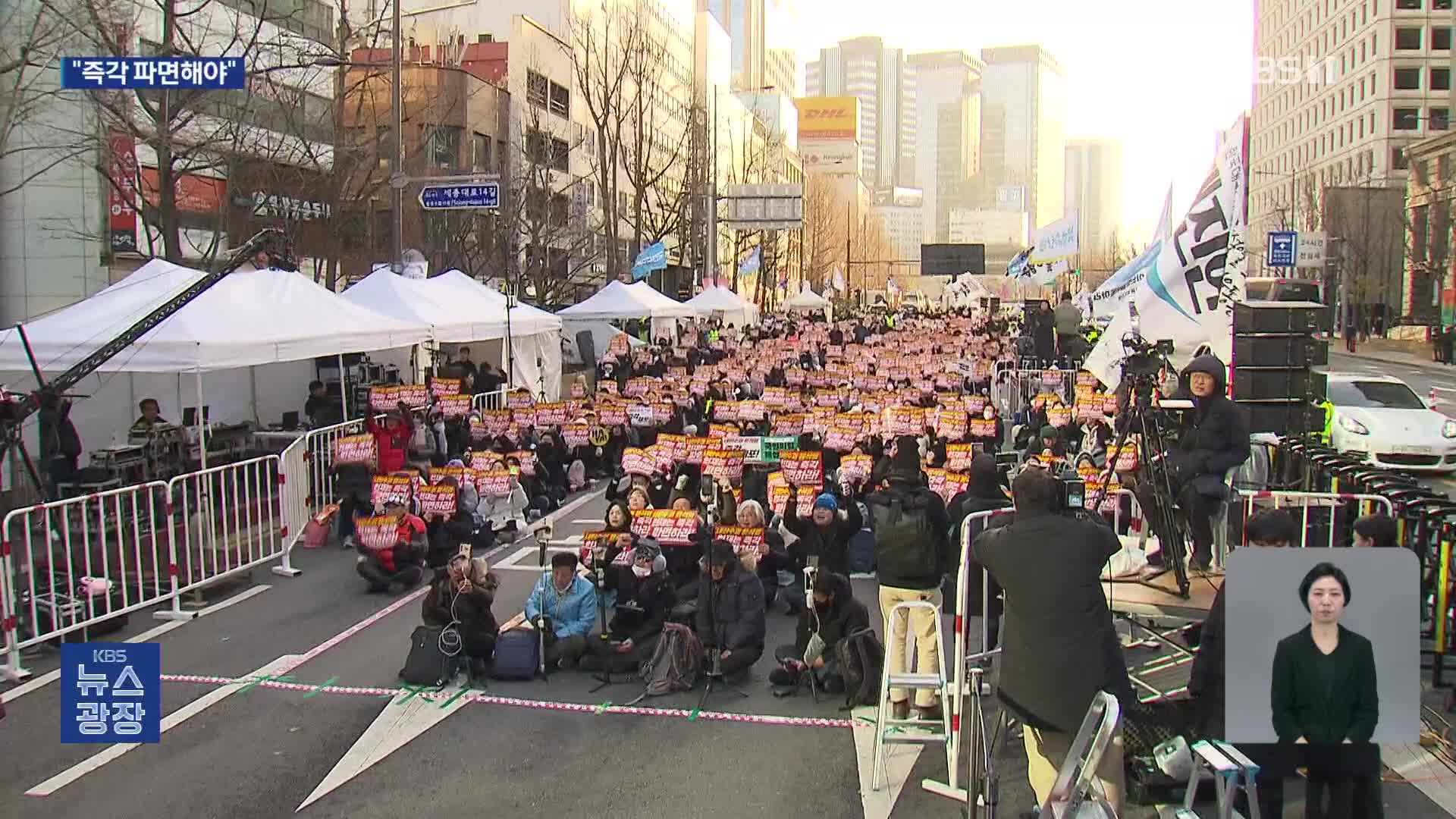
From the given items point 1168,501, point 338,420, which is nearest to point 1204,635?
point 1168,501

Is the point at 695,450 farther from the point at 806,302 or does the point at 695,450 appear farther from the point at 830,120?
the point at 830,120

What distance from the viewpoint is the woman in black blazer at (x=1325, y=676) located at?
462 cm

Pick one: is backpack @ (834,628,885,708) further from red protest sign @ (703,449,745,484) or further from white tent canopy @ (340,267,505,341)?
white tent canopy @ (340,267,505,341)

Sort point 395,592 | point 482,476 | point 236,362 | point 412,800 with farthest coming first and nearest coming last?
point 482,476 → point 236,362 → point 395,592 → point 412,800

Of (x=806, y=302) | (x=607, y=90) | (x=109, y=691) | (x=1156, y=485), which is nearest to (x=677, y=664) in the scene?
(x=109, y=691)

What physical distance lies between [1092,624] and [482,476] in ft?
33.3

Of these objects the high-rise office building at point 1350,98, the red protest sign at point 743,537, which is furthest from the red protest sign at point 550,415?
the high-rise office building at point 1350,98

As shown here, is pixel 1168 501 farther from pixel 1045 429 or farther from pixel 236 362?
pixel 236 362

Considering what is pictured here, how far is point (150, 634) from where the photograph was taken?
10.2 m

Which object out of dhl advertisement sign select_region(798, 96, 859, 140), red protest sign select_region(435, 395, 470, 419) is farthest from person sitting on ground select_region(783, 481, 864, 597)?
dhl advertisement sign select_region(798, 96, 859, 140)

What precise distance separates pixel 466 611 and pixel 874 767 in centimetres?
338

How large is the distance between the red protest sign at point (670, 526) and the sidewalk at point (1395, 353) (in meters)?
41.0

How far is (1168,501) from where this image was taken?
8984 millimetres

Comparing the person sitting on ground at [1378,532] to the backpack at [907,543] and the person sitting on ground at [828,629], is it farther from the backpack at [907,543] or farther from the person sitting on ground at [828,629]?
the person sitting on ground at [828,629]
